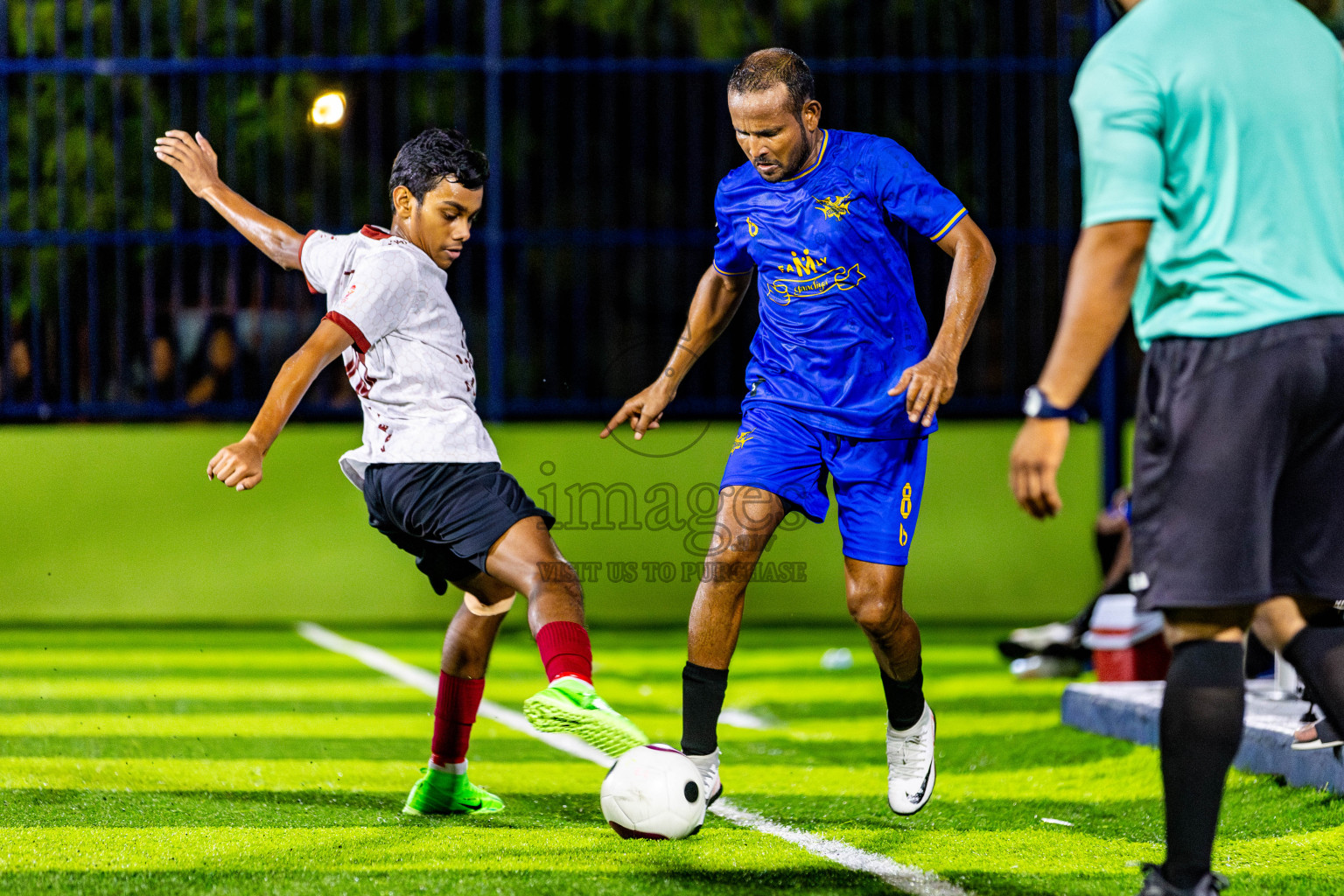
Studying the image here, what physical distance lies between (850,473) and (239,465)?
1616 mm

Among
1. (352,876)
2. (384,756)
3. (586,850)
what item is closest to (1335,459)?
(586,850)

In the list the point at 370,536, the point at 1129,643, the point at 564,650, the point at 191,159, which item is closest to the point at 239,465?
the point at 564,650

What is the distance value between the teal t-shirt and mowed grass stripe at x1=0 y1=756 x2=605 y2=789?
277cm

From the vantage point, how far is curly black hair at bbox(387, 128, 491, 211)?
433 centimetres

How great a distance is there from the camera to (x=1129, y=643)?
682 centimetres

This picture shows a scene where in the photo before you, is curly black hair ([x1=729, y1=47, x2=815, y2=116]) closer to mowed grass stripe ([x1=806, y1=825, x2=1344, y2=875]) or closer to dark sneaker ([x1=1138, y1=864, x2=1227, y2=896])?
mowed grass stripe ([x1=806, y1=825, x2=1344, y2=875])

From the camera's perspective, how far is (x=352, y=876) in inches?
143

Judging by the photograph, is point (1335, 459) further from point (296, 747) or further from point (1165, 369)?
point (296, 747)

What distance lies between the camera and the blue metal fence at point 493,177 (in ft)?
35.4

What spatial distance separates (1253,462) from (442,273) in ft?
7.85

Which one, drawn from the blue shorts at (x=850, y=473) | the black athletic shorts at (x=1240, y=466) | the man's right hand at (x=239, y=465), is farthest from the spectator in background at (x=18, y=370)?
the black athletic shorts at (x=1240, y=466)

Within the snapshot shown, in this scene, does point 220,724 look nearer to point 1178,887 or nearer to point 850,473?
point 850,473

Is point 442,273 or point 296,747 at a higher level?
point 442,273

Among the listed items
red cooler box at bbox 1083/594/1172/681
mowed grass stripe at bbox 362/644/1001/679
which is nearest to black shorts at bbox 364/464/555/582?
red cooler box at bbox 1083/594/1172/681
